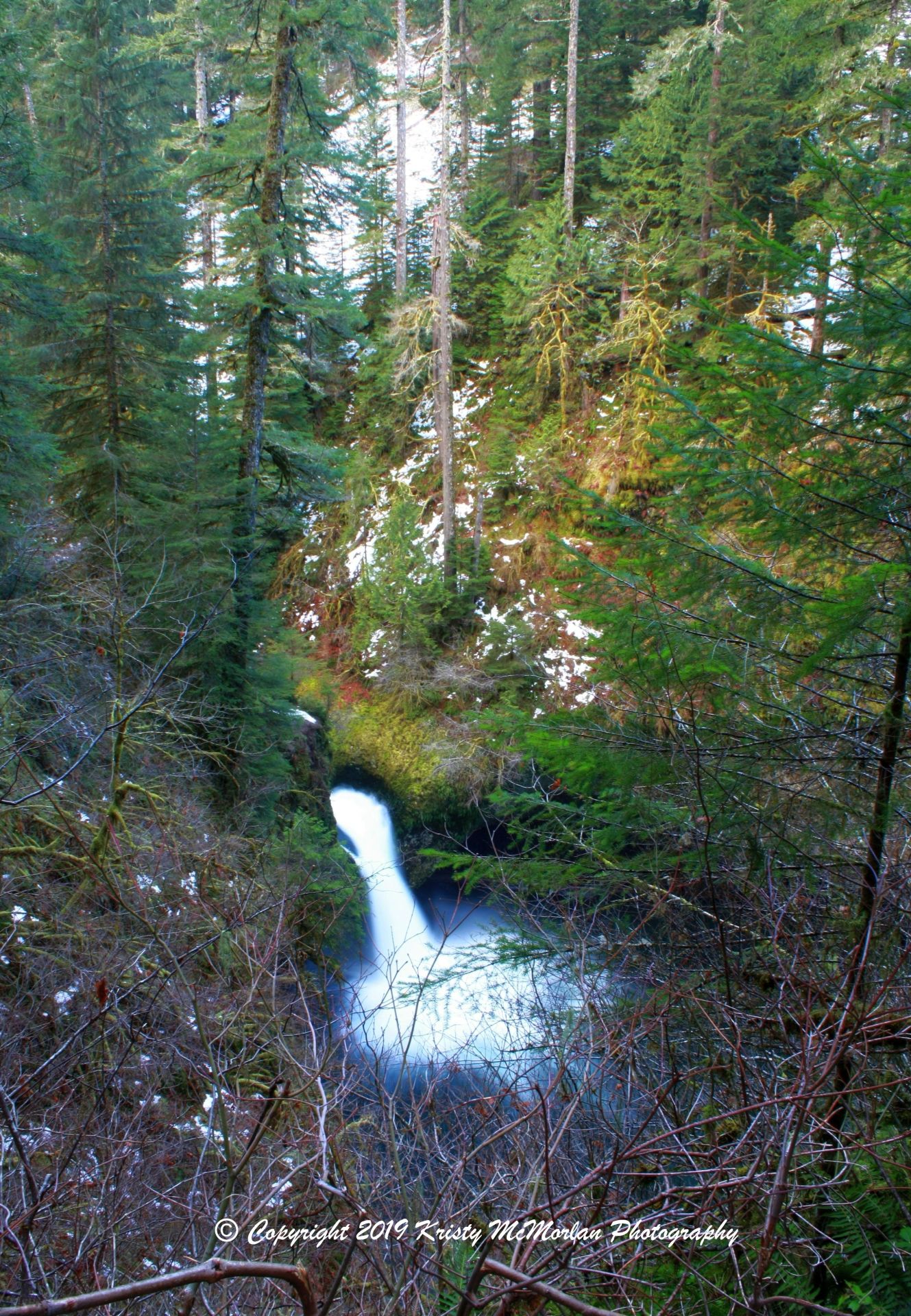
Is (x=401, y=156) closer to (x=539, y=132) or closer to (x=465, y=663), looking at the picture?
(x=539, y=132)

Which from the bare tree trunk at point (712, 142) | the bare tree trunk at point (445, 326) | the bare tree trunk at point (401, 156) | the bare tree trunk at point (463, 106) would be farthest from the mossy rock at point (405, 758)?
the bare tree trunk at point (463, 106)

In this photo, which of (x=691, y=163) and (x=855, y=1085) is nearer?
(x=855, y=1085)

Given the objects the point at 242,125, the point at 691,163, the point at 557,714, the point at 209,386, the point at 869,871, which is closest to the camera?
the point at 869,871

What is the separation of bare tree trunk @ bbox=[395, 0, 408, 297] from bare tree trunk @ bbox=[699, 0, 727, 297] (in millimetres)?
8702

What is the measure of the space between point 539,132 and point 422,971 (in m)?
24.5

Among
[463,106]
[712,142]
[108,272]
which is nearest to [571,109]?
[712,142]

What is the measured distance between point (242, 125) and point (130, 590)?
6129 mm

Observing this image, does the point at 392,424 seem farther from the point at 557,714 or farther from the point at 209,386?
the point at 557,714

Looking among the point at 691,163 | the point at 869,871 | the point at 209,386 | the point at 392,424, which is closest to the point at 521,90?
the point at 691,163

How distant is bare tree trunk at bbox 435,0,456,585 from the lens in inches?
618

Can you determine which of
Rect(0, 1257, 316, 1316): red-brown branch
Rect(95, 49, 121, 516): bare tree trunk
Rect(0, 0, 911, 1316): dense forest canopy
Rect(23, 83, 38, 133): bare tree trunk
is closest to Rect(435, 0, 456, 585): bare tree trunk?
Rect(0, 0, 911, 1316): dense forest canopy

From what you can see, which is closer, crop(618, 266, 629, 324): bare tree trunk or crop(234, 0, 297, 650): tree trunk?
crop(234, 0, 297, 650): tree trunk

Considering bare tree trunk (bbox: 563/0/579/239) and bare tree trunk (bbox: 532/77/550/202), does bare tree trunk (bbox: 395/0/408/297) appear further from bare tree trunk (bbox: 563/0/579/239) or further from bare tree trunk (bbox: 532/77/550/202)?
bare tree trunk (bbox: 563/0/579/239)

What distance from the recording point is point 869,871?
307cm
